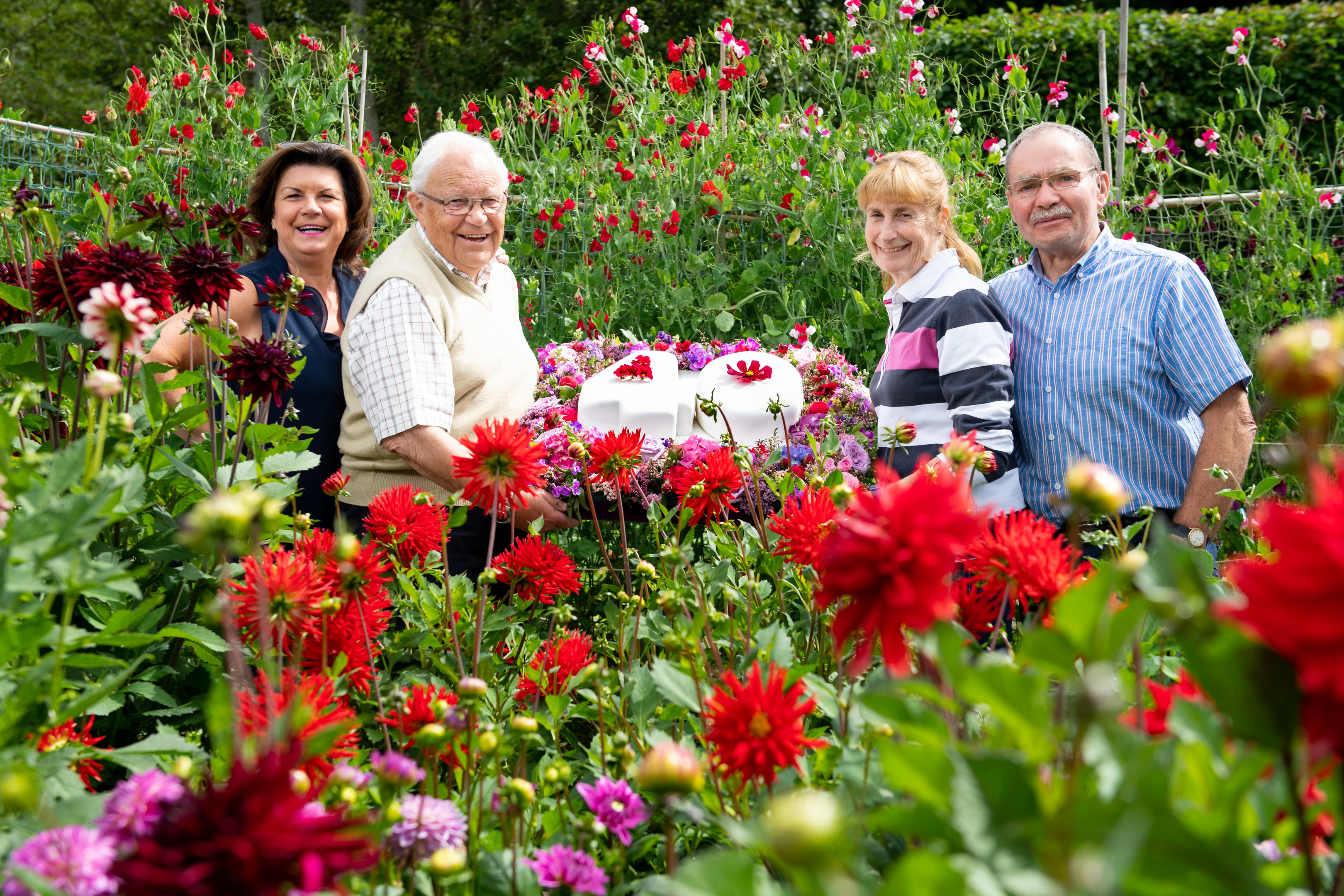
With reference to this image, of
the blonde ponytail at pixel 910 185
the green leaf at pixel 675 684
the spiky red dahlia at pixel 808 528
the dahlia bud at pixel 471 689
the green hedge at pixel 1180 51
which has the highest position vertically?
the green hedge at pixel 1180 51

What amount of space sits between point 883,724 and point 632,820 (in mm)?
242

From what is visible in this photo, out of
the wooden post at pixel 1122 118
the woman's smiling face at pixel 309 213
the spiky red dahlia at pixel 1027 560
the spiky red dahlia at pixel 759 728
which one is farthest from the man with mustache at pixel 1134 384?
the wooden post at pixel 1122 118

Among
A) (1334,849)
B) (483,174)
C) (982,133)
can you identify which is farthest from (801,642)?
(982,133)

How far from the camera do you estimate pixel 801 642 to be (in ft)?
4.78

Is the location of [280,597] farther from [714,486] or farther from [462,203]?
[462,203]

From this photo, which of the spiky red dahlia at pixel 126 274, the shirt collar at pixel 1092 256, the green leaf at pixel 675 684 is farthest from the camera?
the shirt collar at pixel 1092 256

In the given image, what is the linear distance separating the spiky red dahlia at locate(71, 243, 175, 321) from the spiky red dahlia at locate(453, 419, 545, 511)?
399 mm

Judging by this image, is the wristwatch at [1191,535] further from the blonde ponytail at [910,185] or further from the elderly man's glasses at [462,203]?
the elderly man's glasses at [462,203]

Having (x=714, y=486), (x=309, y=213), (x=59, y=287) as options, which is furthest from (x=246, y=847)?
(x=309, y=213)

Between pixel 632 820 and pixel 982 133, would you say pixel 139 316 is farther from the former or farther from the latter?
pixel 982 133

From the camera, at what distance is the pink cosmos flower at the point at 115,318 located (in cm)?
101

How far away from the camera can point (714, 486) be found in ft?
5.32

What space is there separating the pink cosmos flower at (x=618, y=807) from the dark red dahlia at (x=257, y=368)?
69 cm

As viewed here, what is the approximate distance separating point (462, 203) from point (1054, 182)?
4.80 feet
